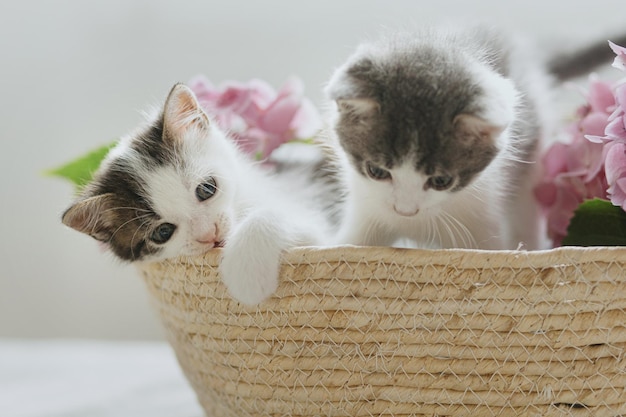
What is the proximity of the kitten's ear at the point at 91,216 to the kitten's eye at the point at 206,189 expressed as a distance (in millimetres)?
155

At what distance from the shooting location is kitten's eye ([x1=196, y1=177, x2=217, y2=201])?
1.32 meters

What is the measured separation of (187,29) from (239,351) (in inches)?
61.3

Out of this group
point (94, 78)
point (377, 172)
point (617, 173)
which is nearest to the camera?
point (617, 173)

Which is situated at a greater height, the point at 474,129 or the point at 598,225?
the point at 474,129

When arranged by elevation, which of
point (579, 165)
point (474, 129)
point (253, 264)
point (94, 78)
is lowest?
point (94, 78)

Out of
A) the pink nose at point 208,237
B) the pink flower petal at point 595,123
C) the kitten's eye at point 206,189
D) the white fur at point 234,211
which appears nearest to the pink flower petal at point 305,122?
the white fur at point 234,211

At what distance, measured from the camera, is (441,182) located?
121 centimetres

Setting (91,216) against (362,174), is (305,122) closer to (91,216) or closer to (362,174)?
(362,174)

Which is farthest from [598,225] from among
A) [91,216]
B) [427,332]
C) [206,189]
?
[91,216]

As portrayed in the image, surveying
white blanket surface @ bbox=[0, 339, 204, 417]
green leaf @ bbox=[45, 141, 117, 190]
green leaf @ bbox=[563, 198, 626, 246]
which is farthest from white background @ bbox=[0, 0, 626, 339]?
green leaf @ bbox=[563, 198, 626, 246]

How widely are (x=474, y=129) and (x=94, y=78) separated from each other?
1744 millimetres

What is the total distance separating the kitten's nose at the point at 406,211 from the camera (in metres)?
1.21

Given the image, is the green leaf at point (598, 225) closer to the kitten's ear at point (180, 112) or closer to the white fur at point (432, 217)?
the white fur at point (432, 217)

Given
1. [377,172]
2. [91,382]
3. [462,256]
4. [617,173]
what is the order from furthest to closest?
[91,382] → [377,172] → [617,173] → [462,256]
